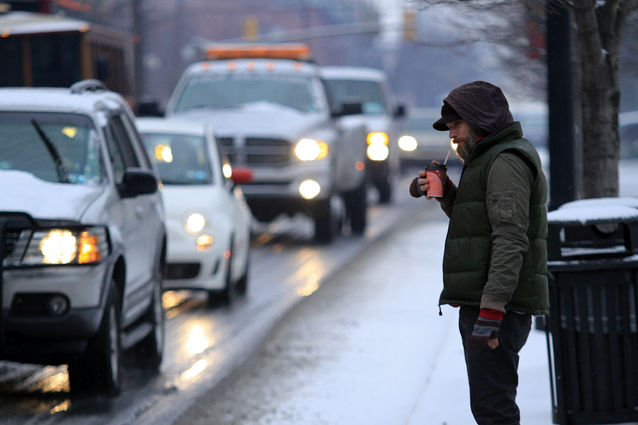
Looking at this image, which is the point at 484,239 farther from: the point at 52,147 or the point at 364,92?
the point at 364,92

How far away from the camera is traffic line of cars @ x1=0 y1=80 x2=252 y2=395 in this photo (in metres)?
6.73

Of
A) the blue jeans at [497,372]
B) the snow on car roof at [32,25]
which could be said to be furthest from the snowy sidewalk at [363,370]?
the snow on car roof at [32,25]

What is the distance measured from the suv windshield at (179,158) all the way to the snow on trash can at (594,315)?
6.80 m

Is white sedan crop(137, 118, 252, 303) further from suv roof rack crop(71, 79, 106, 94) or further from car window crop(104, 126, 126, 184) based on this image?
car window crop(104, 126, 126, 184)

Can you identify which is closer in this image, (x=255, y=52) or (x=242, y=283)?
(x=242, y=283)

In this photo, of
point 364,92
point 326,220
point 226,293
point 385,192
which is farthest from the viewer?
point 385,192

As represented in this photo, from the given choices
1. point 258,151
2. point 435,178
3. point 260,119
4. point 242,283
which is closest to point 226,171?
point 242,283

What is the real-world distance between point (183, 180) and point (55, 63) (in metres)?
5.33

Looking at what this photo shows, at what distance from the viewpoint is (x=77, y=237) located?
685 centimetres

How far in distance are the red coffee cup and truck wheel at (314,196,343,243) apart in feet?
39.0

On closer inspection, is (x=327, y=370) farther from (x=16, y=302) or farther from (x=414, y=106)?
(x=414, y=106)

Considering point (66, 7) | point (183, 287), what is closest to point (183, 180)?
point (183, 287)

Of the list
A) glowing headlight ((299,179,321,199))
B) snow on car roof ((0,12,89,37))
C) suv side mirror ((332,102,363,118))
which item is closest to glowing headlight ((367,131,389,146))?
suv side mirror ((332,102,363,118))

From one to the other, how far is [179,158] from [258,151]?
409cm
